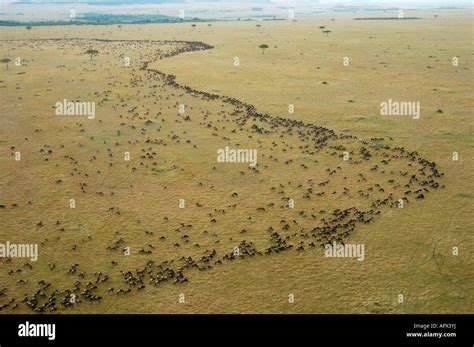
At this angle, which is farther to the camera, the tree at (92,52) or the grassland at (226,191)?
the tree at (92,52)

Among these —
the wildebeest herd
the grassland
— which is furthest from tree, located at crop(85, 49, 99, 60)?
the wildebeest herd

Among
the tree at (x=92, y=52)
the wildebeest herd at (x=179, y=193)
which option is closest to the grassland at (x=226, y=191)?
the wildebeest herd at (x=179, y=193)

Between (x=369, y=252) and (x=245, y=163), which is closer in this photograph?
(x=369, y=252)

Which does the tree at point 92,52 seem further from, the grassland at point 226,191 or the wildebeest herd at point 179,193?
the wildebeest herd at point 179,193

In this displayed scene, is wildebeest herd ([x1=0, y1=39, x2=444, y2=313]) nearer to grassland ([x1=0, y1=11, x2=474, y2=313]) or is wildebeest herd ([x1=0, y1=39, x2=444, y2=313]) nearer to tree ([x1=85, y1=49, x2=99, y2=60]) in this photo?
grassland ([x1=0, y1=11, x2=474, y2=313])

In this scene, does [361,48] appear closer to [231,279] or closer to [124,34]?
[124,34]

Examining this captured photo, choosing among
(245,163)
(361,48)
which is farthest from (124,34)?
(245,163)
